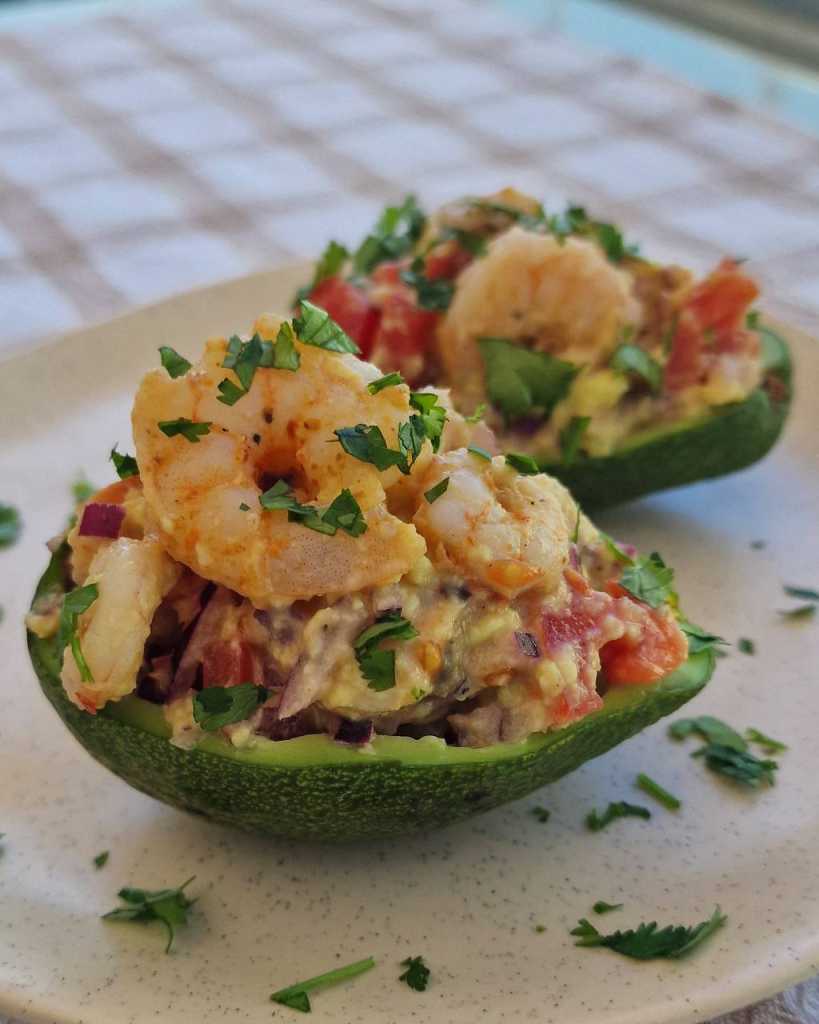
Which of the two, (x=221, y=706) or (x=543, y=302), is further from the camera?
(x=543, y=302)

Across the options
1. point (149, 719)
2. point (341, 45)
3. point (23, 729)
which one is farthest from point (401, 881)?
point (341, 45)

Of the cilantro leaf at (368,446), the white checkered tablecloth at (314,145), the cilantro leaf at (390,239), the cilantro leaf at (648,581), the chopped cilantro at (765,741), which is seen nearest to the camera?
the cilantro leaf at (368,446)

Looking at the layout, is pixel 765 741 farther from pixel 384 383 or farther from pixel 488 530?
pixel 384 383

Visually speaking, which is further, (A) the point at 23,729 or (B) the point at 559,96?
(B) the point at 559,96

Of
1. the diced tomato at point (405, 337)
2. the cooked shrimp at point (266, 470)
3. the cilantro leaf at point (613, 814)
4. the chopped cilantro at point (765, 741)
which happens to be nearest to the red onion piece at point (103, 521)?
the cooked shrimp at point (266, 470)

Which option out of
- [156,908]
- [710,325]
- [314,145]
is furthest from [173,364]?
[314,145]

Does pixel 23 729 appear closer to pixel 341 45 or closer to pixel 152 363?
pixel 152 363

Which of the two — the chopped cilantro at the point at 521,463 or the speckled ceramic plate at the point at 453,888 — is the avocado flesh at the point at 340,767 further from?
the chopped cilantro at the point at 521,463
